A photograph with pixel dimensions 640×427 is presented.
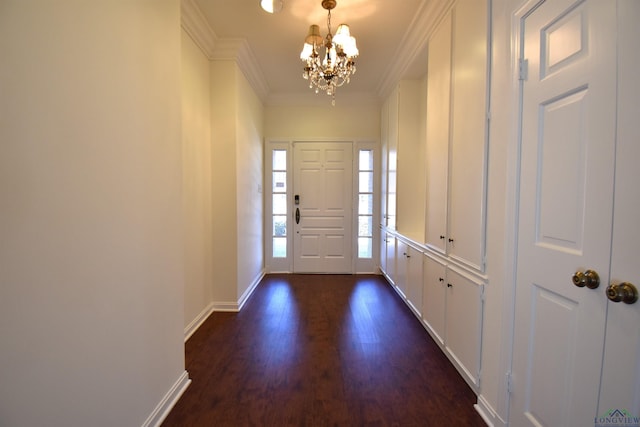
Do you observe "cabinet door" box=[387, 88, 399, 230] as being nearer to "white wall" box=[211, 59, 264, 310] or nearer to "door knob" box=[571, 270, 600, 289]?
"white wall" box=[211, 59, 264, 310]

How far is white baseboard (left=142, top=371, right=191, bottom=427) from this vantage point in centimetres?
148

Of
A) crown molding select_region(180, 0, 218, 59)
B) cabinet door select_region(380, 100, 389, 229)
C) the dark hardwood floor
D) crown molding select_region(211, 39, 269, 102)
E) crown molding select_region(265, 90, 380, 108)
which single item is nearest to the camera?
the dark hardwood floor

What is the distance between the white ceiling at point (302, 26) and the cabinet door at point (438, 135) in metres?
0.40

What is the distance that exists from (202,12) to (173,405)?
10.0 ft

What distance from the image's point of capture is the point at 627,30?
866 mm

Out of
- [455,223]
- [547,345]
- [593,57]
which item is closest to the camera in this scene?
[593,57]

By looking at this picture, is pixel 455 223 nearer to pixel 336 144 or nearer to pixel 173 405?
pixel 173 405

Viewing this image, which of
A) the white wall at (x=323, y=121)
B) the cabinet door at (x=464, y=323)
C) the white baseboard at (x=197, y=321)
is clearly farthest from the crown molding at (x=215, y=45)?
the cabinet door at (x=464, y=323)

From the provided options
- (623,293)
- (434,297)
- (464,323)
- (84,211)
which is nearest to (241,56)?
(84,211)

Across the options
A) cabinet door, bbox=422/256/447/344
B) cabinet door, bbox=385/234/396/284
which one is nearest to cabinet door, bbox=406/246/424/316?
cabinet door, bbox=422/256/447/344

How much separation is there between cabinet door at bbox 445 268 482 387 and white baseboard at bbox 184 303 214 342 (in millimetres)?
2224

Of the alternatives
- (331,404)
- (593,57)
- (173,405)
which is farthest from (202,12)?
(331,404)

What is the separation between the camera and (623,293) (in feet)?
2.83

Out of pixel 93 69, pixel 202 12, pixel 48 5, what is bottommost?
pixel 93 69
